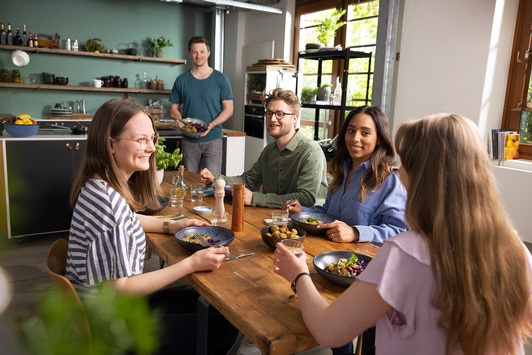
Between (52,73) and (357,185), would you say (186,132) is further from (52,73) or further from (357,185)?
(52,73)

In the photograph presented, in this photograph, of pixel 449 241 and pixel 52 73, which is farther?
pixel 52 73

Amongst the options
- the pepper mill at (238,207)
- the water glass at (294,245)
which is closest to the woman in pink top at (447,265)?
the water glass at (294,245)

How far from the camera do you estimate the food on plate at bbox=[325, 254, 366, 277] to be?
4.34 feet

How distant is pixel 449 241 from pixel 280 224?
1005 mm

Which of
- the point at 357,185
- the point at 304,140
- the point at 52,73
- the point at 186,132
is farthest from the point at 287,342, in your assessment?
the point at 52,73

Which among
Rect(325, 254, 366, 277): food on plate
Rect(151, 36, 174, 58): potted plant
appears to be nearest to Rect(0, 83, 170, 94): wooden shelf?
Rect(151, 36, 174, 58): potted plant

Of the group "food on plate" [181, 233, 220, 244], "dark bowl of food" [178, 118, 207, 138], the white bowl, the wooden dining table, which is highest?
the white bowl

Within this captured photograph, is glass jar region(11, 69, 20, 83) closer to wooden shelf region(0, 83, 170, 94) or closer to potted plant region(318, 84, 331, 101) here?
wooden shelf region(0, 83, 170, 94)

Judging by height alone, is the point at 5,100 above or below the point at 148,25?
below

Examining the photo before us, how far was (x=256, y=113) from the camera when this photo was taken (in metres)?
6.34

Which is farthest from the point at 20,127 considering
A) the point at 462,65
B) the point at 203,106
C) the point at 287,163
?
the point at 462,65

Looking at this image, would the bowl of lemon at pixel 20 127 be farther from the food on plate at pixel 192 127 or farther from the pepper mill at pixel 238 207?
the pepper mill at pixel 238 207

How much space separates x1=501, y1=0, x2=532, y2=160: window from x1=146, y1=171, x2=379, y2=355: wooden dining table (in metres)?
3.21

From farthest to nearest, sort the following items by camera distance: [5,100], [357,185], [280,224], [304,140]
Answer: [5,100] → [304,140] → [357,185] → [280,224]
